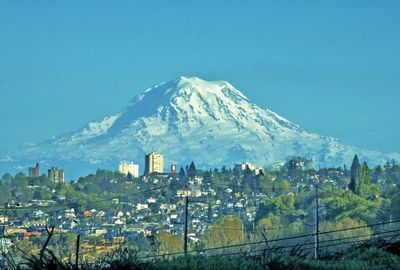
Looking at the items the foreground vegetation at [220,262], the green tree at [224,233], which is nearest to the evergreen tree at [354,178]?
the green tree at [224,233]

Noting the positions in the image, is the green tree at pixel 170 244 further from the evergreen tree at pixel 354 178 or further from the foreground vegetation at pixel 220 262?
the foreground vegetation at pixel 220 262

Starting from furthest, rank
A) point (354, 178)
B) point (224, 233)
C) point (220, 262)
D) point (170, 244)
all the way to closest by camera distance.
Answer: point (354, 178)
point (224, 233)
point (170, 244)
point (220, 262)

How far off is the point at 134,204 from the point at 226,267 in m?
164

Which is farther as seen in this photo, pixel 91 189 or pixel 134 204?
pixel 91 189

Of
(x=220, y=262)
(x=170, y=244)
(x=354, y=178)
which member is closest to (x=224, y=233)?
(x=170, y=244)

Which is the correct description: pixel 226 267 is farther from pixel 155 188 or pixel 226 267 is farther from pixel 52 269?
pixel 155 188

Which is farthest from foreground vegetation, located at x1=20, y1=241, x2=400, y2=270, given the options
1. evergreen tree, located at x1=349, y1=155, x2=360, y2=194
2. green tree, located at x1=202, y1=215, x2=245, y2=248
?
evergreen tree, located at x1=349, y1=155, x2=360, y2=194

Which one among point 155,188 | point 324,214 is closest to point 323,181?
point 155,188

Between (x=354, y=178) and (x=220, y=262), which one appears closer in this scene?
(x=220, y=262)

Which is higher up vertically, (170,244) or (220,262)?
(170,244)

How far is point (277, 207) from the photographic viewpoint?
468 ft

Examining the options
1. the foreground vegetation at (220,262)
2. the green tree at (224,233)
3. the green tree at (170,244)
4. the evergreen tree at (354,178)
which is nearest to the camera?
the foreground vegetation at (220,262)

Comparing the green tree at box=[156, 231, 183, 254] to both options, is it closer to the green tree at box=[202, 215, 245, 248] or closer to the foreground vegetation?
the green tree at box=[202, 215, 245, 248]

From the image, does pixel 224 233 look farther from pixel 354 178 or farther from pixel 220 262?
pixel 220 262
